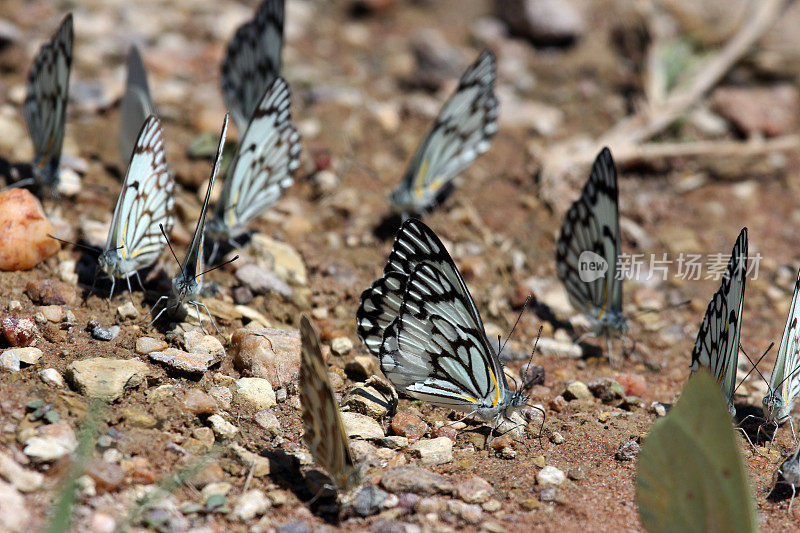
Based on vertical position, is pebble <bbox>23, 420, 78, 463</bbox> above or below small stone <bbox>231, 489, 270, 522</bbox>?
above

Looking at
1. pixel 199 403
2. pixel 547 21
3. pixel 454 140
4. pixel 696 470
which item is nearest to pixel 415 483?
pixel 199 403

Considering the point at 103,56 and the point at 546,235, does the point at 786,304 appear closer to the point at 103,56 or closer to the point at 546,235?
the point at 546,235

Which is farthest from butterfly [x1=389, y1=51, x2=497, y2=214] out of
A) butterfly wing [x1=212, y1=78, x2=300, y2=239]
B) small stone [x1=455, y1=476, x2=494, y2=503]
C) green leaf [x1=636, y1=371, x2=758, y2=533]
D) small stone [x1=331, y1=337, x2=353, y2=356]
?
green leaf [x1=636, y1=371, x2=758, y2=533]

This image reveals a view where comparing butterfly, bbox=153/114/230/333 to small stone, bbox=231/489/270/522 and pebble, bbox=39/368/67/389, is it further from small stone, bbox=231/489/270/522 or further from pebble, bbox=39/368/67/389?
small stone, bbox=231/489/270/522

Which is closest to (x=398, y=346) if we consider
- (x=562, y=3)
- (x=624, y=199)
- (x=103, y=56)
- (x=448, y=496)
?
(x=448, y=496)

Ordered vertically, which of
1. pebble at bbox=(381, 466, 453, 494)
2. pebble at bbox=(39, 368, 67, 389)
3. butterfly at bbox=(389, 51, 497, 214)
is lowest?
pebble at bbox=(381, 466, 453, 494)

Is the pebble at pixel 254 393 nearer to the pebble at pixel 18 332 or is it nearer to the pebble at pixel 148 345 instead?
the pebble at pixel 148 345

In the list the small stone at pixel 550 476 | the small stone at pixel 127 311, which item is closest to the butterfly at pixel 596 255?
the small stone at pixel 550 476

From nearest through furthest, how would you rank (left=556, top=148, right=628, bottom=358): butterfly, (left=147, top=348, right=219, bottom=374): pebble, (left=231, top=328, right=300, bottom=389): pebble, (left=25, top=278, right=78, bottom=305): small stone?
(left=147, top=348, right=219, bottom=374): pebble < (left=231, top=328, right=300, bottom=389): pebble < (left=25, top=278, right=78, bottom=305): small stone < (left=556, top=148, right=628, bottom=358): butterfly
